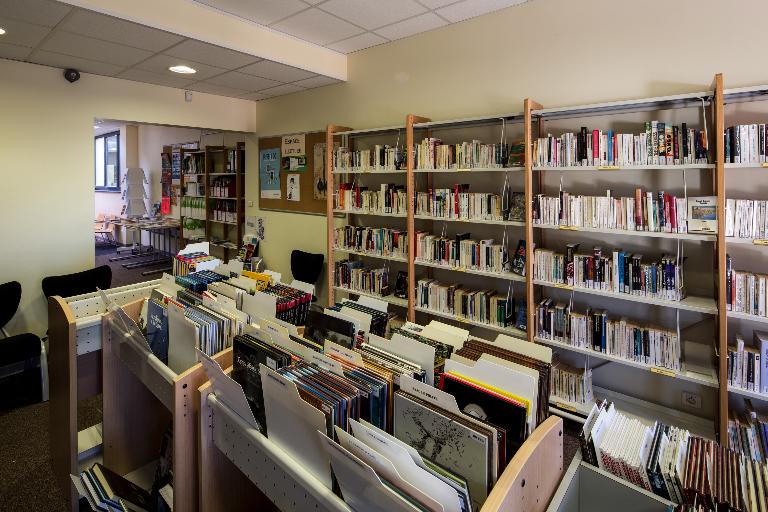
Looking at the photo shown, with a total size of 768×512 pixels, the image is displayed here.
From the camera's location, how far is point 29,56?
377cm

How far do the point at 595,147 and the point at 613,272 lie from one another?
32.1 inches

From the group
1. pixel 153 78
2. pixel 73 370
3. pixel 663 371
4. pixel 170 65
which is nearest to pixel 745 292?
pixel 663 371

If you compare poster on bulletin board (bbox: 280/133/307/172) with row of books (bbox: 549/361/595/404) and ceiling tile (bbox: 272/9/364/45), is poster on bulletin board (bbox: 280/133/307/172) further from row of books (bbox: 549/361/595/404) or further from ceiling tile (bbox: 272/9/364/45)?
row of books (bbox: 549/361/595/404)

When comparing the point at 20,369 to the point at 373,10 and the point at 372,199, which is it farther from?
the point at 373,10

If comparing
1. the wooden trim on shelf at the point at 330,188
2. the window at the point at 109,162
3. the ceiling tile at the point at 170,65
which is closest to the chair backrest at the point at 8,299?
the ceiling tile at the point at 170,65

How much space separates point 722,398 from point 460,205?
204cm

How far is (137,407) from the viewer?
2379mm

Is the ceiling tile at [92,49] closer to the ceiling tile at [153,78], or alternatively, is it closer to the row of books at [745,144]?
the ceiling tile at [153,78]

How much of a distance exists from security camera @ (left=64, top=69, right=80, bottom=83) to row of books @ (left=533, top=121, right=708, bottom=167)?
4321 millimetres

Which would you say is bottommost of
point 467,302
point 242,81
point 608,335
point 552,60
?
point 608,335

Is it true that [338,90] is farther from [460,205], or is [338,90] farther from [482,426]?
[482,426]

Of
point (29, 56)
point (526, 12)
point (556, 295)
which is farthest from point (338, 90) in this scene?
point (556, 295)

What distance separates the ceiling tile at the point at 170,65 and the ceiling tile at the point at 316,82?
827mm

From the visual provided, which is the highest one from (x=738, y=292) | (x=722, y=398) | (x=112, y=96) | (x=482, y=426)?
(x=112, y=96)
